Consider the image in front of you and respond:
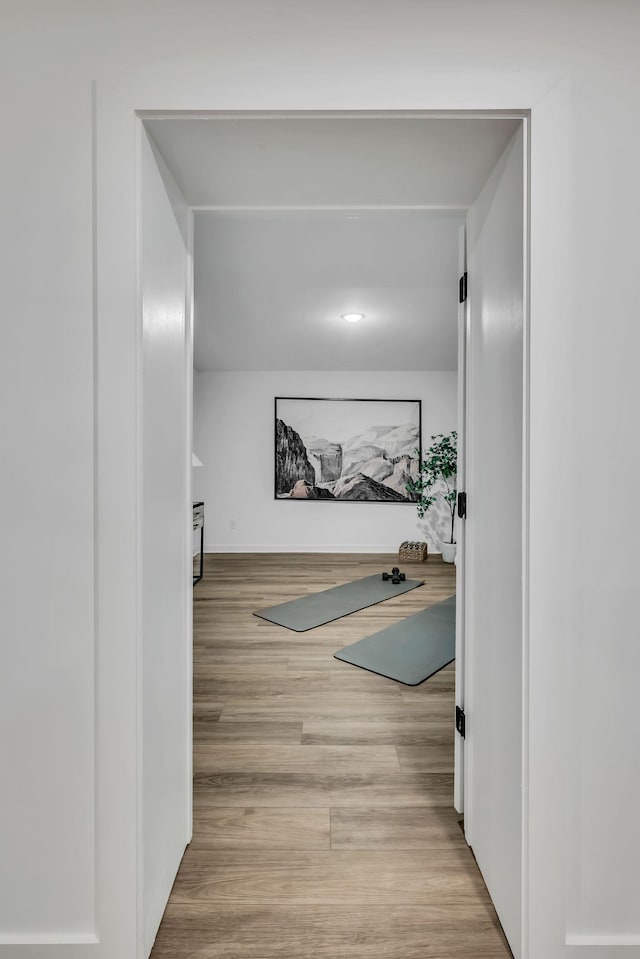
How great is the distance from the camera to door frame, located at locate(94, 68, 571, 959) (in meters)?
1.13

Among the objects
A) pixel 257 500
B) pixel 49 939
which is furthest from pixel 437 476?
pixel 49 939

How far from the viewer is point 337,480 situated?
646 centimetres

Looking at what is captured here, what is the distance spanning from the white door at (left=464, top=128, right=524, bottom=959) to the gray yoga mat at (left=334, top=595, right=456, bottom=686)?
1269 millimetres

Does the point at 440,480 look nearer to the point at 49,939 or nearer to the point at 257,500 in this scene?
the point at 257,500

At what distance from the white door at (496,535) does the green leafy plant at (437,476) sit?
4320mm

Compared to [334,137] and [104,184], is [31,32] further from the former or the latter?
[334,137]

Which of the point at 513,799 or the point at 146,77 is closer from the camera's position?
the point at 146,77

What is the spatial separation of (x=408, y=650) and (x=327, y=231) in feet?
8.78

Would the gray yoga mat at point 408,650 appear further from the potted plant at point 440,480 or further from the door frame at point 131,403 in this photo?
the potted plant at point 440,480

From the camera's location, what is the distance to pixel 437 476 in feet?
20.3

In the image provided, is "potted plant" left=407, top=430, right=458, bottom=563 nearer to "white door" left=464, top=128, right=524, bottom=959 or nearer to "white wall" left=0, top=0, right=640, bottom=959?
"white door" left=464, top=128, right=524, bottom=959

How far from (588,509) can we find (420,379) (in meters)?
5.47

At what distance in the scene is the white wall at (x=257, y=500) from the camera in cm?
650

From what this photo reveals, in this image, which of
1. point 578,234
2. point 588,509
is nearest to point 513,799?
point 588,509
